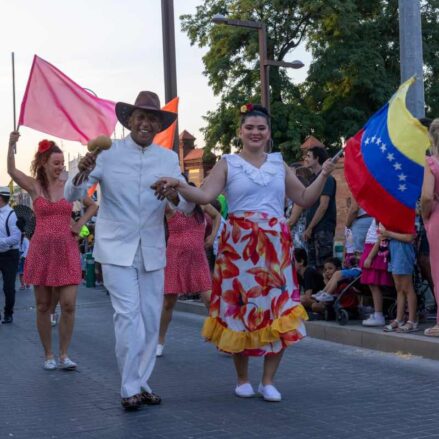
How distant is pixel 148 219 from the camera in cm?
609

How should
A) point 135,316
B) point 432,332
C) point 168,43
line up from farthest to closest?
point 168,43, point 432,332, point 135,316

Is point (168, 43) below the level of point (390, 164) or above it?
above

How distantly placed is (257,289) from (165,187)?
3.26ft

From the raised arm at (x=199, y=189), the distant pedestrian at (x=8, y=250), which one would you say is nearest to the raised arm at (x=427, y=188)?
the raised arm at (x=199, y=189)

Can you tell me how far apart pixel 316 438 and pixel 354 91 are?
39960 millimetres

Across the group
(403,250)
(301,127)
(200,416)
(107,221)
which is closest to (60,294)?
(107,221)

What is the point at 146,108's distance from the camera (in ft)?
20.0

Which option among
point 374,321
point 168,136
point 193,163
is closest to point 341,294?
point 374,321

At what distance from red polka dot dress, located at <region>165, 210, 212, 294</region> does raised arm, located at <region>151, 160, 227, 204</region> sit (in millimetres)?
2637

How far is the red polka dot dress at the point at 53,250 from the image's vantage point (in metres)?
7.77

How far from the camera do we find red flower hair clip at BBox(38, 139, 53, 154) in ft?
26.0

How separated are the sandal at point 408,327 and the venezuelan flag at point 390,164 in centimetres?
106

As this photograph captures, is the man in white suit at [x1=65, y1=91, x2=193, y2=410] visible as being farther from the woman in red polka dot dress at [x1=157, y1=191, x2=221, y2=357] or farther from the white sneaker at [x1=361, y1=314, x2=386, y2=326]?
the white sneaker at [x1=361, y1=314, x2=386, y2=326]

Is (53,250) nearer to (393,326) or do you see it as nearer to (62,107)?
(62,107)
